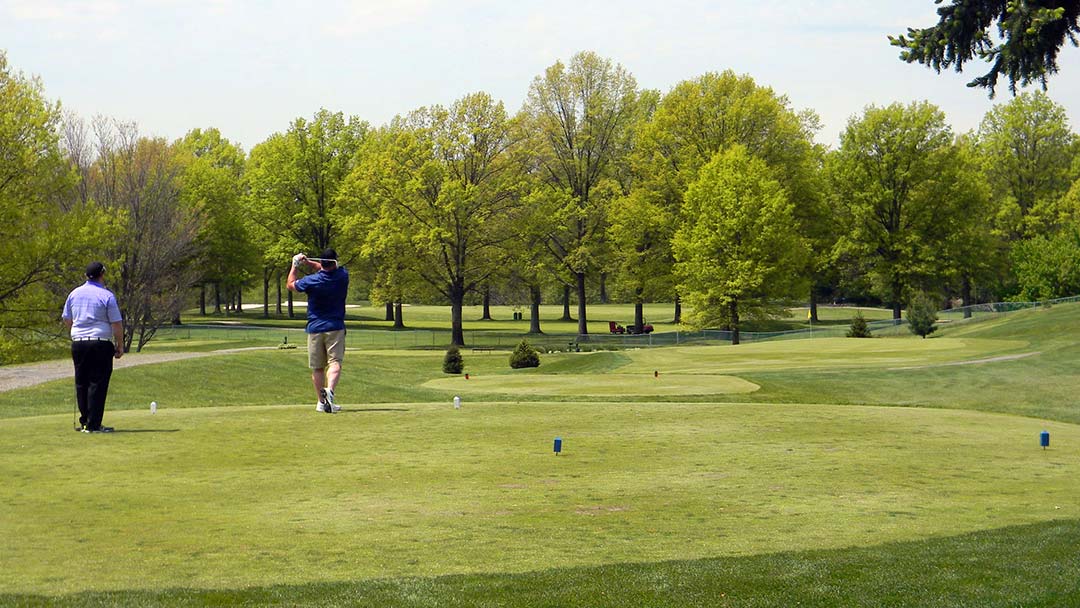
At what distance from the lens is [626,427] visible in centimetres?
1900

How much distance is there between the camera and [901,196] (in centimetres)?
9125

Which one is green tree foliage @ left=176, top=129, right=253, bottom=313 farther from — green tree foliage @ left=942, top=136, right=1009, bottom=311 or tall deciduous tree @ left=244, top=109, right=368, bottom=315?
green tree foliage @ left=942, top=136, right=1009, bottom=311

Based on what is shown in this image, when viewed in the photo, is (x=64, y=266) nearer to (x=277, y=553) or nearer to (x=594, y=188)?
(x=277, y=553)

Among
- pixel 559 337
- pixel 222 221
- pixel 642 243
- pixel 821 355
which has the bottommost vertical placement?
pixel 559 337

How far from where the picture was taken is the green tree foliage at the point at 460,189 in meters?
76.2

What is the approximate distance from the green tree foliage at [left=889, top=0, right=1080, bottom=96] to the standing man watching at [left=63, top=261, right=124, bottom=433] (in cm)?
1154

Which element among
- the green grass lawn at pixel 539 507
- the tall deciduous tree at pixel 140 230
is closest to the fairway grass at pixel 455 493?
the green grass lawn at pixel 539 507

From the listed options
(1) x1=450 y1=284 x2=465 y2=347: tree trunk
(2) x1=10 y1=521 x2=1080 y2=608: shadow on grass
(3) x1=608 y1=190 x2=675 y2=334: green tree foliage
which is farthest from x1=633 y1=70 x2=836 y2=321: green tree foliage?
(2) x1=10 y1=521 x2=1080 y2=608: shadow on grass

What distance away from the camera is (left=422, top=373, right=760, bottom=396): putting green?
33.2 metres

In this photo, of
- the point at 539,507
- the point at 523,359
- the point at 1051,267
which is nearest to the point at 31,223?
the point at 523,359

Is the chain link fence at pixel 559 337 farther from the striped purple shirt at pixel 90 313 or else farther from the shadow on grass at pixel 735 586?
the shadow on grass at pixel 735 586

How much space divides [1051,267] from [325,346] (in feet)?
283

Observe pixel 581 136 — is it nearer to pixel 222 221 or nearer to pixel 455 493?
pixel 222 221

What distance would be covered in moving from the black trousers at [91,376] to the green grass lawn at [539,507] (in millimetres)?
468
